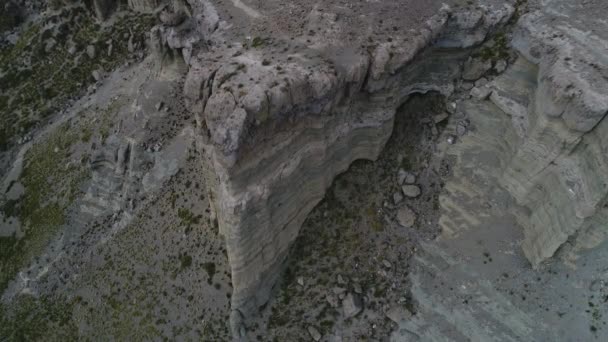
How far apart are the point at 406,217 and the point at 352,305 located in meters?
6.85

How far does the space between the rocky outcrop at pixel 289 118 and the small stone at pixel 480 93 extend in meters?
1.56

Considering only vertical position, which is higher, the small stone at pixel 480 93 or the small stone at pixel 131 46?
the small stone at pixel 480 93

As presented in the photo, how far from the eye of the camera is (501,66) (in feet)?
82.8

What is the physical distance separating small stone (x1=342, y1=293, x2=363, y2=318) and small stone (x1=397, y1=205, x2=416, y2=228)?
5777 millimetres

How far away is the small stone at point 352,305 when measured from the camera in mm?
26656

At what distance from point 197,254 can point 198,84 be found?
13489 mm

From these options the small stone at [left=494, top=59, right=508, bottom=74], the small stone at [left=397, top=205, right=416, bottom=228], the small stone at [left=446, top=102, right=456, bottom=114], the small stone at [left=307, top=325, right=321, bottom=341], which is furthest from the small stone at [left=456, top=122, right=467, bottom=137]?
the small stone at [left=307, top=325, right=321, bottom=341]

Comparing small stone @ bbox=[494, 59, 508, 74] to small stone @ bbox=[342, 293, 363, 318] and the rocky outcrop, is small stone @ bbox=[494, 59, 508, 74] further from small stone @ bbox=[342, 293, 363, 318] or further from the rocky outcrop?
small stone @ bbox=[342, 293, 363, 318]

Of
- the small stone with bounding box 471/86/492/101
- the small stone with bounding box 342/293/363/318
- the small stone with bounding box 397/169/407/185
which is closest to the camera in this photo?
the small stone with bounding box 471/86/492/101

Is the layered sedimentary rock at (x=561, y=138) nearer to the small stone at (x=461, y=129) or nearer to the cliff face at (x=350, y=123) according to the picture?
the cliff face at (x=350, y=123)

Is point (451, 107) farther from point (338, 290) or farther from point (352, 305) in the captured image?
point (352, 305)

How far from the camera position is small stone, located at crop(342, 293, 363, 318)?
26656 millimetres

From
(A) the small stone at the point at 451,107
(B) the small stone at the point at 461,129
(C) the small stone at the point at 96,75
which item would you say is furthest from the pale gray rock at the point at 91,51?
(B) the small stone at the point at 461,129

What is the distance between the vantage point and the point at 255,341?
90.7 ft
